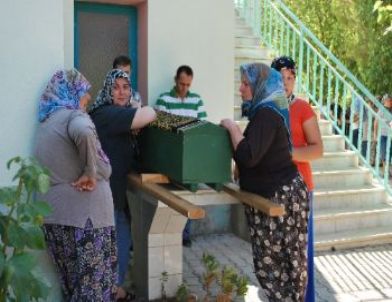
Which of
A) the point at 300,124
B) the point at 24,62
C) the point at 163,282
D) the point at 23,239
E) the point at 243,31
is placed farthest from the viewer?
the point at 243,31

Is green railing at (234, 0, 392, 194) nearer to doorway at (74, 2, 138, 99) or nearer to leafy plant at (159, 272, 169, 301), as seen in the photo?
doorway at (74, 2, 138, 99)

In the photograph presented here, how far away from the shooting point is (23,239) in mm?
2184

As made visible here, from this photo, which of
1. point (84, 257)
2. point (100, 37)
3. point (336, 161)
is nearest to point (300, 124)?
point (84, 257)

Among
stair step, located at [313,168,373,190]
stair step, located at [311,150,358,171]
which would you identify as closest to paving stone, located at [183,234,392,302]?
stair step, located at [313,168,373,190]

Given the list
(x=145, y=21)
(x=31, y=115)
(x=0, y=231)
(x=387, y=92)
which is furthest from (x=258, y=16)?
(x=0, y=231)

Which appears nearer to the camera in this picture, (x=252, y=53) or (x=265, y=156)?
(x=265, y=156)

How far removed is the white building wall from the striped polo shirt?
0.86 ft

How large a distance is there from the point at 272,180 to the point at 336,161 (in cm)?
412

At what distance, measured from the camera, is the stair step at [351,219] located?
633 cm

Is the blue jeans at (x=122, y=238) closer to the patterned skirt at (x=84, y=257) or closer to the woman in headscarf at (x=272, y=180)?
the patterned skirt at (x=84, y=257)

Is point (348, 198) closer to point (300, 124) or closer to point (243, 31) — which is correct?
point (243, 31)

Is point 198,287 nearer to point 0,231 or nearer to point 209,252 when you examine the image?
point 209,252

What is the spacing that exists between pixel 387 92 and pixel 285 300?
8.83 metres

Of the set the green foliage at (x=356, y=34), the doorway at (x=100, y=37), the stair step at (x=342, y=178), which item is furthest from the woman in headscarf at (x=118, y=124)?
the green foliage at (x=356, y=34)
